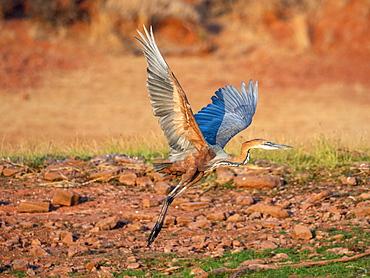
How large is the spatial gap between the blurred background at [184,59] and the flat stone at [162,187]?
7169 mm

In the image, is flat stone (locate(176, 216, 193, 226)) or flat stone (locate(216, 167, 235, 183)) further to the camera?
flat stone (locate(216, 167, 235, 183))

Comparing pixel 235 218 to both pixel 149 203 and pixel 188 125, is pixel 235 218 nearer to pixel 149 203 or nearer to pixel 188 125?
pixel 149 203

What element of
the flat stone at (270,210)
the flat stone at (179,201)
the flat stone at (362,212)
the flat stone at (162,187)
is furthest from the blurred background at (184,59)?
the flat stone at (362,212)

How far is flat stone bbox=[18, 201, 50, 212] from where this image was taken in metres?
8.10

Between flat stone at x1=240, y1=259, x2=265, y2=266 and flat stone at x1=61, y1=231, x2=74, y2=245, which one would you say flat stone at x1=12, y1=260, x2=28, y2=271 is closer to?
flat stone at x1=61, y1=231, x2=74, y2=245

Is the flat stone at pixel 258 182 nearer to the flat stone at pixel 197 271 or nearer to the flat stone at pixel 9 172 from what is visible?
the flat stone at pixel 9 172

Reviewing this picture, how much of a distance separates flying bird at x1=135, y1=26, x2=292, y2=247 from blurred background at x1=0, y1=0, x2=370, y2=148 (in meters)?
8.62

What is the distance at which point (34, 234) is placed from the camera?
24.0ft

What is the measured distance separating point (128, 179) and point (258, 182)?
1.66 m

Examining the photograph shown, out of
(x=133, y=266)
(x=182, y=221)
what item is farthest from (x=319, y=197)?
(x=133, y=266)

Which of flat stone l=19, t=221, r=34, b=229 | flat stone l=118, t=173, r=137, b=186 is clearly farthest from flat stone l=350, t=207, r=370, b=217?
flat stone l=19, t=221, r=34, b=229

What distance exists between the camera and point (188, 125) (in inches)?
245

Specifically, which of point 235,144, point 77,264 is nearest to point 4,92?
point 235,144

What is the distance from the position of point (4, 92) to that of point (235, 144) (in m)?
9.27
